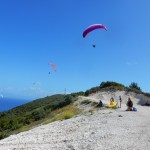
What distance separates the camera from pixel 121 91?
5616 cm

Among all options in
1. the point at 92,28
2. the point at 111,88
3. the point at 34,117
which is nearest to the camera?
the point at 92,28

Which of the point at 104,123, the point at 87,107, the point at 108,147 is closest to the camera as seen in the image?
the point at 108,147

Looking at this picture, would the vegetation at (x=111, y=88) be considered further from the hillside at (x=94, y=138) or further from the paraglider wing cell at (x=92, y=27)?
the hillside at (x=94, y=138)

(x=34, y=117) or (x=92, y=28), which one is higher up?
(x=92, y=28)

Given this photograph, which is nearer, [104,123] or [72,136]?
[72,136]

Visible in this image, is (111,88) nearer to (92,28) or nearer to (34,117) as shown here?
(34,117)

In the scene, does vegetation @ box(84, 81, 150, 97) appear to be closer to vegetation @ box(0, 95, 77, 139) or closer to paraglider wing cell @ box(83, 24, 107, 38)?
vegetation @ box(0, 95, 77, 139)

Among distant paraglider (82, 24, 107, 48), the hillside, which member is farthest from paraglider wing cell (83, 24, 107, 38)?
the hillside

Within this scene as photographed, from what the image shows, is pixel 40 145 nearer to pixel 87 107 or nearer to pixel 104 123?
pixel 104 123

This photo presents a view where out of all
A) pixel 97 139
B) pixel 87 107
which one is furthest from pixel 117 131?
pixel 87 107

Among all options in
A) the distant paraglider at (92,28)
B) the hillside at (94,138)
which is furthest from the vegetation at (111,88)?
the hillside at (94,138)

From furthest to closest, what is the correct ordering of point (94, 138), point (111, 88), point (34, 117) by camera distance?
point (111, 88), point (34, 117), point (94, 138)

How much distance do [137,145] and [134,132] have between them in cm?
353

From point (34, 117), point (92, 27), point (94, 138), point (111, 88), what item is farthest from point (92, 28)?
point (111, 88)
